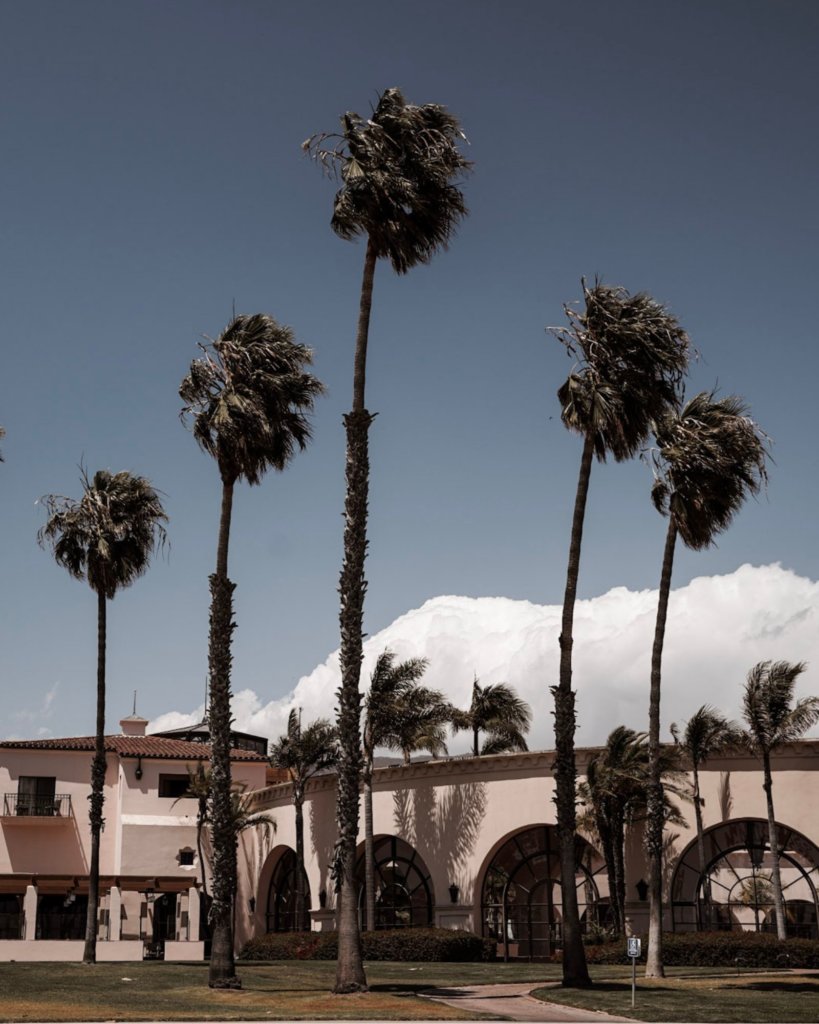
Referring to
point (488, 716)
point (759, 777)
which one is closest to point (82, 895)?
point (488, 716)

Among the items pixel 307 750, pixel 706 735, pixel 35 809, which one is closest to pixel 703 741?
pixel 706 735

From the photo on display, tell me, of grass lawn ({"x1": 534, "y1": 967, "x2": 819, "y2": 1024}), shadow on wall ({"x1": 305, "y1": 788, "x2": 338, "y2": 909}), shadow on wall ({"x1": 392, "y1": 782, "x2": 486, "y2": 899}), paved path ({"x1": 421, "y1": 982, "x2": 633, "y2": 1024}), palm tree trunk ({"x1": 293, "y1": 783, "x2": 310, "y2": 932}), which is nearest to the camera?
grass lawn ({"x1": 534, "y1": 967, "x2": 819, "y2": 1024})

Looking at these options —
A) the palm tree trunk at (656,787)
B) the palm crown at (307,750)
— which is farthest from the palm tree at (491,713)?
the palm tree trunk at (656,787)

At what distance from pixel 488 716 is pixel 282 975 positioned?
23.2 meters

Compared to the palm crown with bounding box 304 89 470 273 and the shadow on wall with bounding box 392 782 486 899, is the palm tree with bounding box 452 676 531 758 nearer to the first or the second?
the shadow on wall with bounding box 392 782 486 899

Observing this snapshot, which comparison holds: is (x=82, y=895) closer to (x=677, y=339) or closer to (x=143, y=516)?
(x=143, y=516)

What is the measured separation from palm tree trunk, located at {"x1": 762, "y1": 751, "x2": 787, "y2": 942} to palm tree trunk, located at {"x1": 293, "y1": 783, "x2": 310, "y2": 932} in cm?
1909

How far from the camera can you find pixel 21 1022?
21.3m

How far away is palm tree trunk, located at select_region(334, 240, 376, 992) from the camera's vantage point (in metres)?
26.3

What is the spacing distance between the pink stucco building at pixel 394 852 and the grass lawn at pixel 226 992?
5735 millimetres

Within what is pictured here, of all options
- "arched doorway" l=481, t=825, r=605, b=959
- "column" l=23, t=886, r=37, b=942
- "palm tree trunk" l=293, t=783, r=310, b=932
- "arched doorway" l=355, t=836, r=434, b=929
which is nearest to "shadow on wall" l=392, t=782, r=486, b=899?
"arched doorway" l=355, t=836, r=434, b=929

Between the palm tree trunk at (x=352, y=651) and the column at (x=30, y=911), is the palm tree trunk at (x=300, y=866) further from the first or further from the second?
the palm tree trunk at (x=352, y=651)

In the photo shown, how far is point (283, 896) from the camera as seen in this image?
179 ft

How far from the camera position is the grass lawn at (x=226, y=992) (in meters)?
23.1
